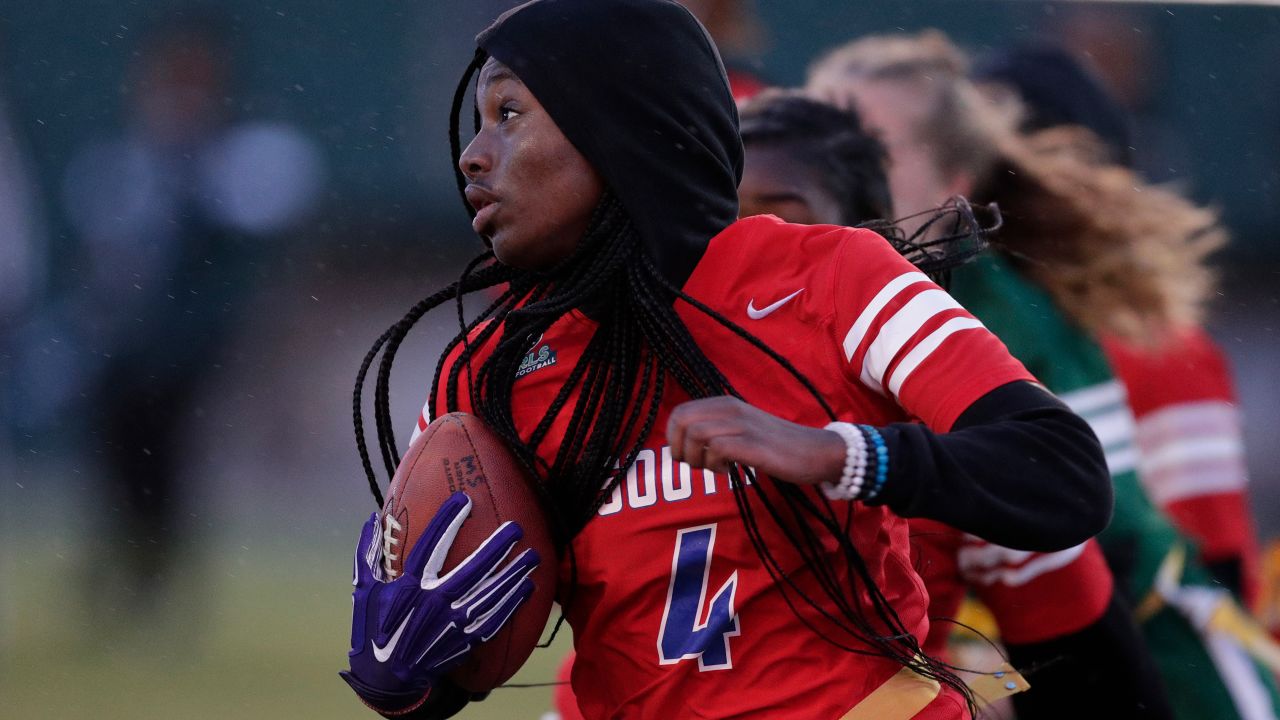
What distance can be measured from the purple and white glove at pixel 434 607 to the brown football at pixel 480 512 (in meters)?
0.02

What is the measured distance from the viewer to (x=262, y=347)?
36.5 feet

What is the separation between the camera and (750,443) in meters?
1.93

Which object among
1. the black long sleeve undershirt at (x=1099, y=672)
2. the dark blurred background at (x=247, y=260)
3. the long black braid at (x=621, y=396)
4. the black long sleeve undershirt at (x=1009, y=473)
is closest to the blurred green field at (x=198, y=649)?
the dark blurred background at (x=247, y=260)

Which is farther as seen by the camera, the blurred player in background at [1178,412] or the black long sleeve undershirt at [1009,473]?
the blurred player in background at [1178,412]

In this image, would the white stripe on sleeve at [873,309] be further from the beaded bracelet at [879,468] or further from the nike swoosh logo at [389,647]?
the nike swoosh logo at [389,647]

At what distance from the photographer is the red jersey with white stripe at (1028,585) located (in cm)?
362

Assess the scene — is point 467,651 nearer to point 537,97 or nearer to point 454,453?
point 454,453

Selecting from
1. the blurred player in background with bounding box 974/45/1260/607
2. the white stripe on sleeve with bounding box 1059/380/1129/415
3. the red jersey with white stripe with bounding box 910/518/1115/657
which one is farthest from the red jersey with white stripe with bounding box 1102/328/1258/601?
the red jersey with white stripe with bounding box 910/518/1115/657

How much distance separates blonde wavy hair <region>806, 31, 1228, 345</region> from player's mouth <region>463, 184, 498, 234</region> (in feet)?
5.92

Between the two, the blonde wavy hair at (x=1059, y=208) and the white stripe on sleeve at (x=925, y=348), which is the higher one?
the white stripe on sleeve at (x=925, y=348)

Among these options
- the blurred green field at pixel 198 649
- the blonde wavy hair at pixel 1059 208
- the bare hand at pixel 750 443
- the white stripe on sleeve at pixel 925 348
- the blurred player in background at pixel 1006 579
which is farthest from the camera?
the blurred green field at pixel 198 649

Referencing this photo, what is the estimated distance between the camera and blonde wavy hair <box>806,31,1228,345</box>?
4.23 m

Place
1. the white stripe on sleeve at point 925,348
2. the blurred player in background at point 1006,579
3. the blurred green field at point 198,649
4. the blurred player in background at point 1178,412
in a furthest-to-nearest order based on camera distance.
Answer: the blurred green field at point 198,649
the blurred player in background at point 1178,412
the blurred player in background at point 1006,579
the white stripe on sleeve at point 925,348

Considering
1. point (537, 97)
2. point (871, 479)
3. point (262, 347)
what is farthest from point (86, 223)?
point (871, 479)
